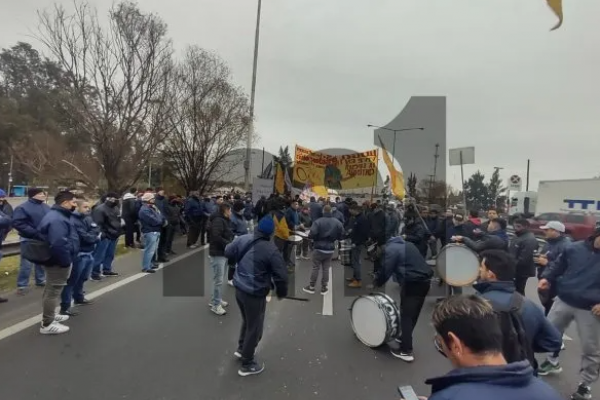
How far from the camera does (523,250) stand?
5953 millimetres

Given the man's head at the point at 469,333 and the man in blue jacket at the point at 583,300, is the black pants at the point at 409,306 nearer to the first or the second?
the man in blue jacket at the point at 583,300

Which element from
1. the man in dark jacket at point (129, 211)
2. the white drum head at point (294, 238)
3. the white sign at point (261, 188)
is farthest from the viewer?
the white sign at point (261, 188)

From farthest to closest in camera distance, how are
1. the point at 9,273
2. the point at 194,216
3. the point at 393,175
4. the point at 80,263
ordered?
the point at 194,216 < the point at 393,175 < the point at 9,273 < the point at 80,263

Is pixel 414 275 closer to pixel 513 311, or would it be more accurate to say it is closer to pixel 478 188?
pixel 513 311

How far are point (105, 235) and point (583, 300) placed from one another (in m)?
7.94

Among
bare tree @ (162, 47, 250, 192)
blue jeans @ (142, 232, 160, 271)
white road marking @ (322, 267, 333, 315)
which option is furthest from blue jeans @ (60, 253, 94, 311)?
bare tree @ (162, 47, 250, 192)

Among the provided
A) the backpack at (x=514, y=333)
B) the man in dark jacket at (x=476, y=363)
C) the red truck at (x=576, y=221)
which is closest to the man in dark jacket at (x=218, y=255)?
the backpack at (x=514, y=333)

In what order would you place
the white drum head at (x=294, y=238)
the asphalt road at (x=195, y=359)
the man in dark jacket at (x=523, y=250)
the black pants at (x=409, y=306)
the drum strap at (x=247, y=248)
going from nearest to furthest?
1. the asphalt road at (x=195, y=359)
2. the drum strap at (x=247, y=248)
3. the black pants at (x=409, y=306)
4. the man in dark jacket at (x=523, y=250)
5. the white drum head at (x=294, y=238)

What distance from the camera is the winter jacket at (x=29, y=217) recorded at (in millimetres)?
5363

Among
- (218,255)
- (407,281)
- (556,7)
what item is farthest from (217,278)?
(556,7)

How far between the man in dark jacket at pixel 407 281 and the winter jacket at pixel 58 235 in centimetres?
409

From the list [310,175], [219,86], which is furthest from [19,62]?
[310,175]

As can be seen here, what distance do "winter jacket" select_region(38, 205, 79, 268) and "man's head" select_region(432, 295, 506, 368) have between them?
480cm

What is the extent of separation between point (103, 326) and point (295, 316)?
9.18 ft
